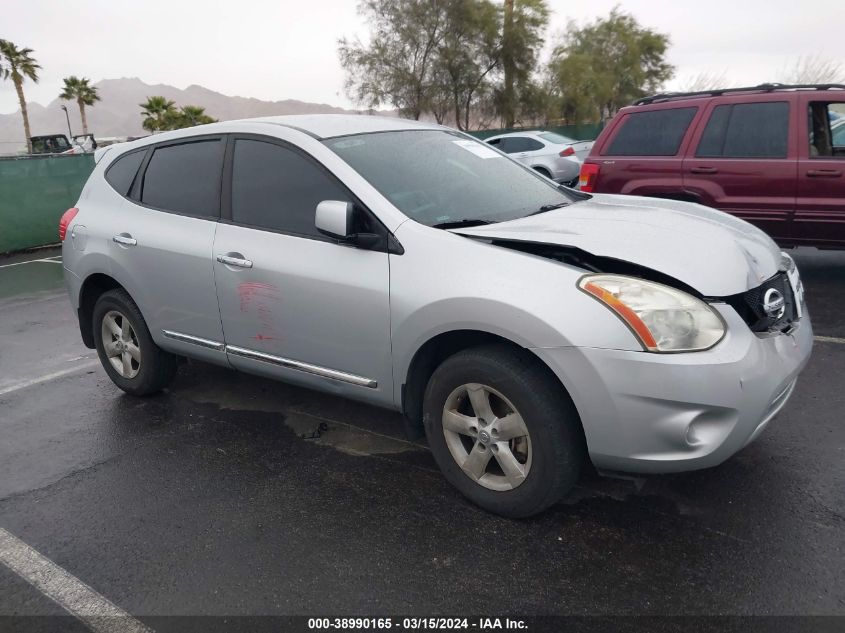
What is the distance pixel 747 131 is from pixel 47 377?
638cm

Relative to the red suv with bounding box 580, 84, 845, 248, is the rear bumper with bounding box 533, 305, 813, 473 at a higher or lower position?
lower

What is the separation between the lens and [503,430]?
290 cm

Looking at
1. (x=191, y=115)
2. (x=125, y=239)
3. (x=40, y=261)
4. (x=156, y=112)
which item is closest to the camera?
(x=125, y=239)

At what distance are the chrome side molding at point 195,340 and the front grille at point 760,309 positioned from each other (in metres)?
2.70

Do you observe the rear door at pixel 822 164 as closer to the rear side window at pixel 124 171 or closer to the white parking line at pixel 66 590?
the rear side window at pixel 124 171

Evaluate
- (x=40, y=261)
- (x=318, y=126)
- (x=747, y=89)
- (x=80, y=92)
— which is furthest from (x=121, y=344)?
(x=80, y=92)

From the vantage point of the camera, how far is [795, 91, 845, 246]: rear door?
6055 mm

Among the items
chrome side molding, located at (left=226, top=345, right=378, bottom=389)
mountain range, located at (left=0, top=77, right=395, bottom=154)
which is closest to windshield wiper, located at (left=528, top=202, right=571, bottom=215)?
chrome side molding, located at (left=226, top=345, right=378, bottom=389)

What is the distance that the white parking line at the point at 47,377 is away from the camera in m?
5.21

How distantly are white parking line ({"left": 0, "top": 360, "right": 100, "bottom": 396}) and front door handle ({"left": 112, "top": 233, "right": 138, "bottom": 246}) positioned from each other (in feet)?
5.46

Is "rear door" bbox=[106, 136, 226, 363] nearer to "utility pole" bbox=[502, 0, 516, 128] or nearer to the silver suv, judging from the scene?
the silver suv

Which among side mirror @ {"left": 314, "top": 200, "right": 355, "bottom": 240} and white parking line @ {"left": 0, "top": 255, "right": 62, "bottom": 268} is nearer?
side mirror @ {"left": 314, "top": 200, "right": 355, "bottom": 240}

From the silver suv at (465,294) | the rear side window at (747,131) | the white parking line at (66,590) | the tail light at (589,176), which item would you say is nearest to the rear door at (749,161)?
the rear side window at (747,131)

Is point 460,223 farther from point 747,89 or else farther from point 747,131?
point 747,89
